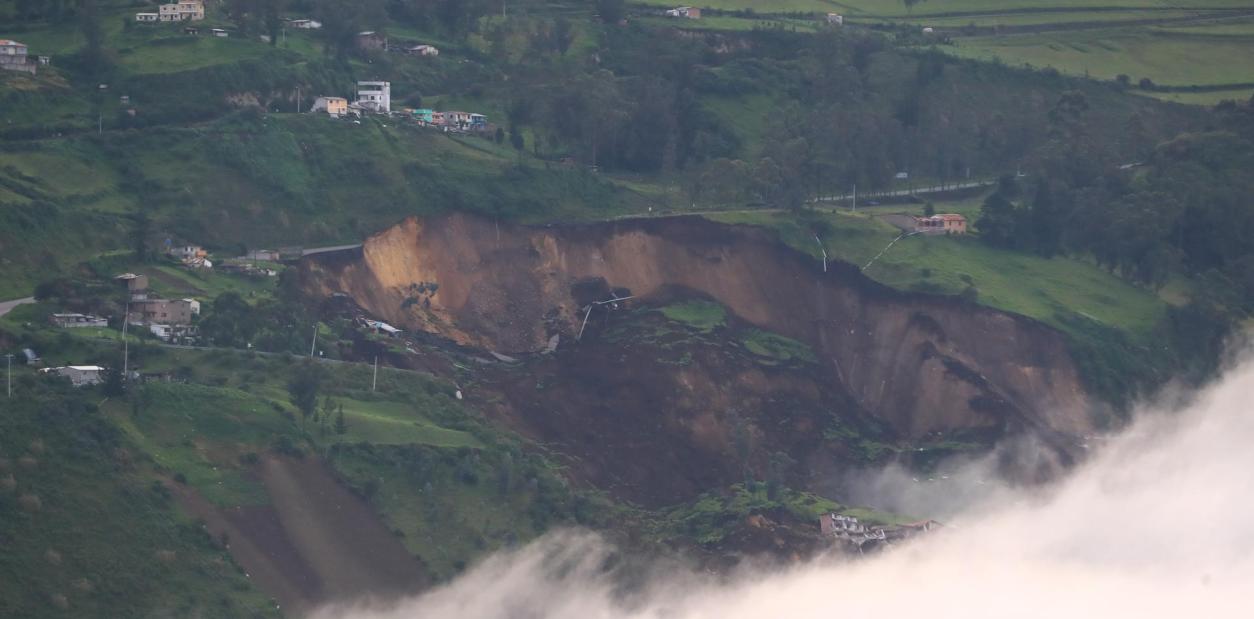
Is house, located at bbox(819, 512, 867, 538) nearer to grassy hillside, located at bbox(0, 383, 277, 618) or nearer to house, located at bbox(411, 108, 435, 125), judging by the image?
grassy hillside, located at bbox(0, 383, 277, 618)

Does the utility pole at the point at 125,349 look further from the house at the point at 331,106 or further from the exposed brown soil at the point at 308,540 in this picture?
the house at the point at 331,106

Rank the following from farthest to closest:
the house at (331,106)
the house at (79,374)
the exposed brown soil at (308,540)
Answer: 1. the house at (331,106)
2. the house at (79,374)
3. the exposed brown soil at (308,540)

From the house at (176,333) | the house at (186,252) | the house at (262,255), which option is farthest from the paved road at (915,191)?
the house at (176,333)

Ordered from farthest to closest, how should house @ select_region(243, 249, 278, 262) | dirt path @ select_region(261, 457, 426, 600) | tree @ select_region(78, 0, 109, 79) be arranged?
tree @ select_region(78, 0, 109, 79), house @ select_region(243, 249, 278, 262), dirt path @ select_region(261, 457, 426, 600)

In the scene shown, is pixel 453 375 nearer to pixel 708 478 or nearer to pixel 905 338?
pixel 708 478

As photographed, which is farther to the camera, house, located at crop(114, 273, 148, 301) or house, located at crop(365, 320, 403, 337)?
house, located at crop(365, 320, 403, 337)

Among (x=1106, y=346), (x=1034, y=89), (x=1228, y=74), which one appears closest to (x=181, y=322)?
(x=1106, y=346)

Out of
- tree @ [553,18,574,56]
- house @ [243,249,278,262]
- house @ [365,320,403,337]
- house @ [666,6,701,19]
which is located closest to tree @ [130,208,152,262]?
house @ [243,249,278,262]
